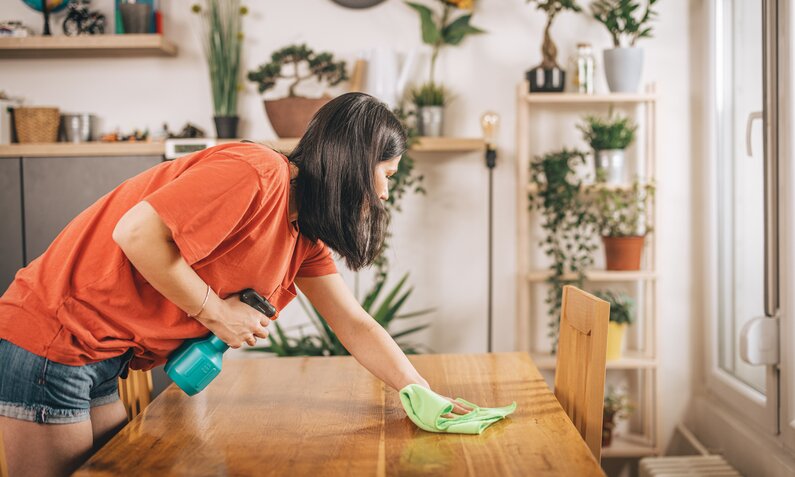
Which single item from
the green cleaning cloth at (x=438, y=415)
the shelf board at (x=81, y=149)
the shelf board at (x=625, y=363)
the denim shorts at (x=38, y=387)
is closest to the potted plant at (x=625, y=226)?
the shelf board at (x=625, y=363)

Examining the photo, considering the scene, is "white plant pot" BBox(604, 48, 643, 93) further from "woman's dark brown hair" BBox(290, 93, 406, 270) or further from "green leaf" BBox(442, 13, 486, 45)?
"woman's dark brown hair" BBox(290, 93, 406, 270)

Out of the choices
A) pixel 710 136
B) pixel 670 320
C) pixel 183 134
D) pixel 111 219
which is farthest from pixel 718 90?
pixel 111 219

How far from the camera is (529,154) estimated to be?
316 centimetres

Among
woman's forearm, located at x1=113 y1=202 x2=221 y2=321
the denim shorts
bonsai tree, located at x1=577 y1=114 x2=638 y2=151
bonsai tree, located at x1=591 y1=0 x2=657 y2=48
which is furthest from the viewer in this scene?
bonsai tree, located at x1=577 y1=114 x2=638 y2=151

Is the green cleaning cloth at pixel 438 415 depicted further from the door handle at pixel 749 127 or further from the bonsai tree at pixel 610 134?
the bonsai tree at pixel 610 134

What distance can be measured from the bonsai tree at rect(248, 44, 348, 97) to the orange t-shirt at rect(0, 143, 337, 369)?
167 centimetres

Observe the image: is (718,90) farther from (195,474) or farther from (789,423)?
(195,474)

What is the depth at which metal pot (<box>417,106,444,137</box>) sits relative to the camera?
3.02 m

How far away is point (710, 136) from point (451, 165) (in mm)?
1036

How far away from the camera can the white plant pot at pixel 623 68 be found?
2881 mm

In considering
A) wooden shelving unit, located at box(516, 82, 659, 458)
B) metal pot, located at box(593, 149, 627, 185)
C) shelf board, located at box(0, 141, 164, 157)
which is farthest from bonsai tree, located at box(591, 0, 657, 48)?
shelf board, located at box(0, 141, 164, 157)

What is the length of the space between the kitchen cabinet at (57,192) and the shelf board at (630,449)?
2.22 metres

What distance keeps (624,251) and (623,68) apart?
71cm

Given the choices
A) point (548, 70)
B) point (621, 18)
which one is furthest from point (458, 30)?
point (621, 18)
